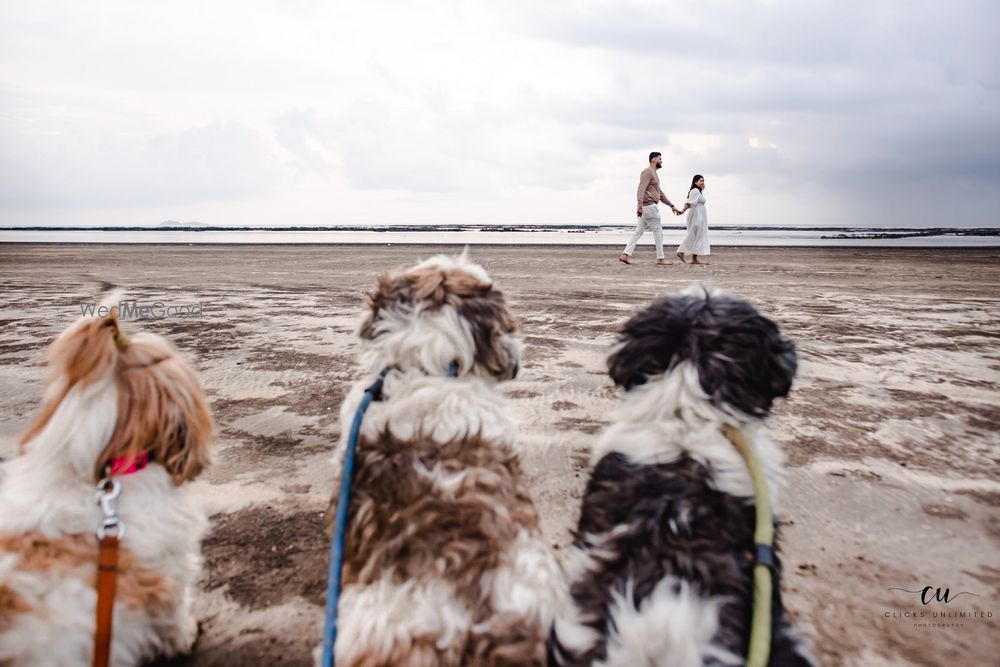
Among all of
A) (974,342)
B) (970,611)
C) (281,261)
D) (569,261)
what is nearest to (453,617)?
(970,611)

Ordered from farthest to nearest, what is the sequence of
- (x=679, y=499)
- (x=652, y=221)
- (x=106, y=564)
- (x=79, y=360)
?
(x=652, y=221), (x=79, y=360), (x=679, y=499), (x=106, y=564)

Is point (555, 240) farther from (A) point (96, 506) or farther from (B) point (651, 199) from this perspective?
(A) point (96, 506)

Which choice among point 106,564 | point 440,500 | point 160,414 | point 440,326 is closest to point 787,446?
point 440,326

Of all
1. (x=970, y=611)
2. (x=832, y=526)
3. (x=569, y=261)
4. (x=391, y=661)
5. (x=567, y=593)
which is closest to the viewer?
(x=391, y=661)

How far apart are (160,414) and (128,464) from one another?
0.59 ft

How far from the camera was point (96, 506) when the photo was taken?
1.74 meters

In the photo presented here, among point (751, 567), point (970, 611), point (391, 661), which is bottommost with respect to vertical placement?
point (970, 611)

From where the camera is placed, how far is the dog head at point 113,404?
5.91 feet

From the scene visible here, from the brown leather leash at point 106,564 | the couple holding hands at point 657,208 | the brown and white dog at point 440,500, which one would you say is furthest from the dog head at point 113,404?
the couple holding hands at point 657,208

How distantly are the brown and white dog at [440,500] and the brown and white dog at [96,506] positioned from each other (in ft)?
1.98

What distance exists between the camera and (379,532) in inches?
65.4

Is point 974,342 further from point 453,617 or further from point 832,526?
point 453,617

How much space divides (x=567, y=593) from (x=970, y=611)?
1.87 meters

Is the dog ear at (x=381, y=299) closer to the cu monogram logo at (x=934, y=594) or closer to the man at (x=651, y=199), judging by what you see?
the cu monogram logo at (x=934, y=594)
